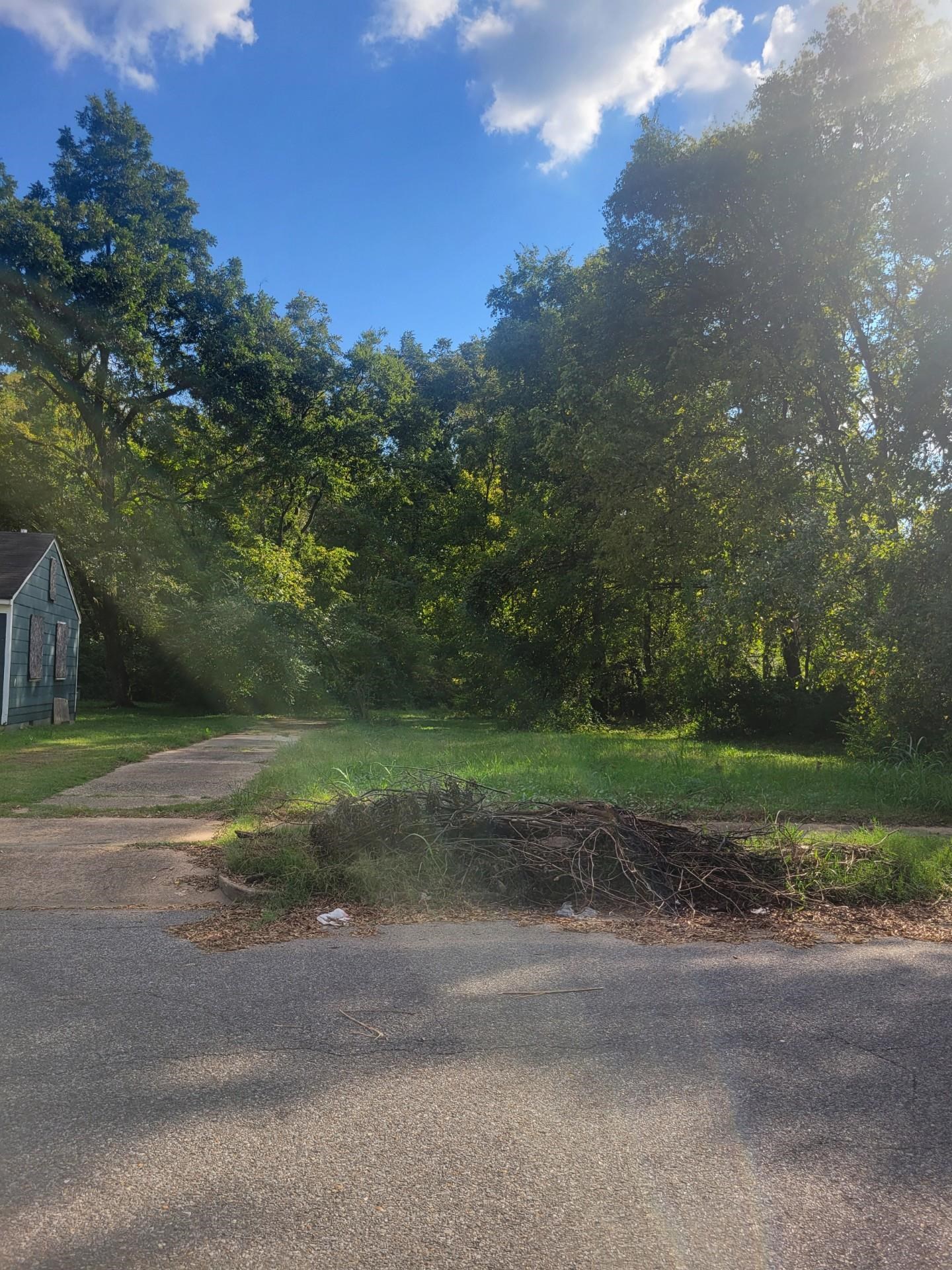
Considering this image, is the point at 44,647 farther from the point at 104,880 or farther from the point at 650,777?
the point at 104,880

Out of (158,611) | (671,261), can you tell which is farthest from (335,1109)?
(158,611)

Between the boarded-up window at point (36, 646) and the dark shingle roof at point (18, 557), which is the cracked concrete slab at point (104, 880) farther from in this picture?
the boarded-up window at point (36, 646)

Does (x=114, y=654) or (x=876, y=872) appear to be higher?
(x=114, y=654)

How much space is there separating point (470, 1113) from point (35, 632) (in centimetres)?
2001

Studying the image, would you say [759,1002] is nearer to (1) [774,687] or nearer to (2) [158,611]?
(1) [774,687]

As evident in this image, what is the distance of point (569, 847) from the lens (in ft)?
21.7

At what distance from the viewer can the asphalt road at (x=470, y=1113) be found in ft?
8.08

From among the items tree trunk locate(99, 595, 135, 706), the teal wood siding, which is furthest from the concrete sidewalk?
tree trunk locate(99, 595, 135, 706)

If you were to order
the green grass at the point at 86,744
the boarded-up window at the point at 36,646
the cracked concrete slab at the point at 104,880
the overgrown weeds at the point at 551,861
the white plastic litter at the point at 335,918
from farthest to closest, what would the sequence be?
the boarded-up window at the point at 36,646, the green grass at the point at 86,744, the overgrown weeds at the point at 551,861, the cracked concrete slab at the point at 104,880, the white plastic litter at the point at 335,918

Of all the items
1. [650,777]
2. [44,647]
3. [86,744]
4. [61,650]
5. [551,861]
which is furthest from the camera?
[61,650]

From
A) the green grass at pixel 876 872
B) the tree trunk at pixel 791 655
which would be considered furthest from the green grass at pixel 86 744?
the tree trunk at pixel 791 655

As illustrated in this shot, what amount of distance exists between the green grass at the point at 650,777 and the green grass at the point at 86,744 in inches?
92.8

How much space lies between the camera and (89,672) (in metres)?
34.8

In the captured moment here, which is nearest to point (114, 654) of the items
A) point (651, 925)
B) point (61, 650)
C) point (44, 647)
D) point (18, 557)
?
point (61, 650)
